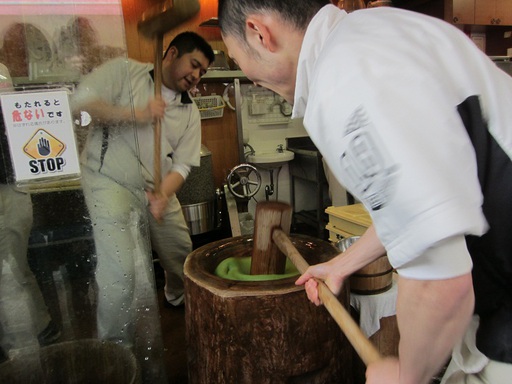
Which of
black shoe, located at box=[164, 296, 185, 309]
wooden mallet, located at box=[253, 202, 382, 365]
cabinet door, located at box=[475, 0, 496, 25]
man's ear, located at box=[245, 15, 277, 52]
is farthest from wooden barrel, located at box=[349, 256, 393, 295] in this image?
cabinet door, located at box=[475, 0, 496, 25]

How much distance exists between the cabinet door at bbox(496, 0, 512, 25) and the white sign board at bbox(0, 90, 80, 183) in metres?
6.14

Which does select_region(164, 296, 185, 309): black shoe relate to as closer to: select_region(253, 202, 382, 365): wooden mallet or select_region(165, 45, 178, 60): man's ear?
select_region(253, 202, 382, 365): wooden mallet

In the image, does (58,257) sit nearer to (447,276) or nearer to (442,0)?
(447,276)

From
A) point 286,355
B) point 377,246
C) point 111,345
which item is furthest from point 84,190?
point 377,246

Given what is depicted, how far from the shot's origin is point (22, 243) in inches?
65.7

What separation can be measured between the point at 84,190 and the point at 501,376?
151 cm

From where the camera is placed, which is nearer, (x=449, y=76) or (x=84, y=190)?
(x=449, y=76)

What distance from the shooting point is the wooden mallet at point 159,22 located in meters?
1.95

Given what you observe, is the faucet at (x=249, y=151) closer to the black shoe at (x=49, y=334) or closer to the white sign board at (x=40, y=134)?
the black shoe at (x=49, y=334)

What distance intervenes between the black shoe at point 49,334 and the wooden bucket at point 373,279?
140 centimetres

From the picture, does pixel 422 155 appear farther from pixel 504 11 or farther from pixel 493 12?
pixel 504 11

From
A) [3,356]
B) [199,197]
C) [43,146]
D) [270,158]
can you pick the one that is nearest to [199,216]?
[199,197]

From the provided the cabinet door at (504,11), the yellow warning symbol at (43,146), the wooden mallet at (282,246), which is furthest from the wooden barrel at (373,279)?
the cabinet door at (504,11)

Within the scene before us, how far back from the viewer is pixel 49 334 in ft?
5.97
